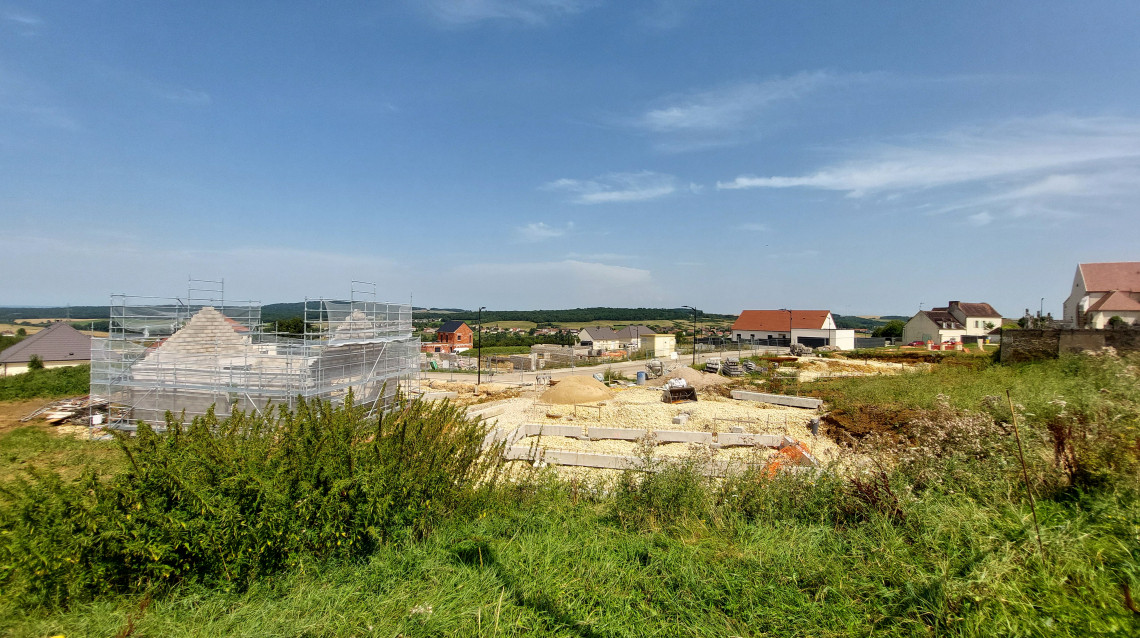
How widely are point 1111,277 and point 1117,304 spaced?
5.15 meters

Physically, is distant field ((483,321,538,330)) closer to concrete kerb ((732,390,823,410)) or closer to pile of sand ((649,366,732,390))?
pile of sand ((649,366,732,390))

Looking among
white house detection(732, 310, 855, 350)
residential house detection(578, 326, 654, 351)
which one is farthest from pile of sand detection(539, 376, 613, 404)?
residential house detection(578, 326, 654, 351)

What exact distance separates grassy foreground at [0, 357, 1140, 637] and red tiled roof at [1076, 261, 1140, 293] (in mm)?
48282

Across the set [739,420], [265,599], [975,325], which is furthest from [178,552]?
[975,325]

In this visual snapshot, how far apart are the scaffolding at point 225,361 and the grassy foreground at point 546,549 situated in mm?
12022

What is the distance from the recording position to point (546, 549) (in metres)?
4.95

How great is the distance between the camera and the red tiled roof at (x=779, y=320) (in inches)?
2329

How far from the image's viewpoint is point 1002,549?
3758 mm

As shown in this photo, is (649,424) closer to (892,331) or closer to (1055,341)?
(1055,341)

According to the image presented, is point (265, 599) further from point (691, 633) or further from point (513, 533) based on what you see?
point (691, 633)

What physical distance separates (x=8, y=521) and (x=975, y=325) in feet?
249

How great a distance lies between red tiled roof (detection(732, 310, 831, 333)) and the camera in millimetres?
59156

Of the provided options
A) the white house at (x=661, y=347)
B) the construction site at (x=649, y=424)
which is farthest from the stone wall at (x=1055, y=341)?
the white house at (x=661, y=347)

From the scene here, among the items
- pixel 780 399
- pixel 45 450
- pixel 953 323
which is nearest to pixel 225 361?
pixel 45 450
